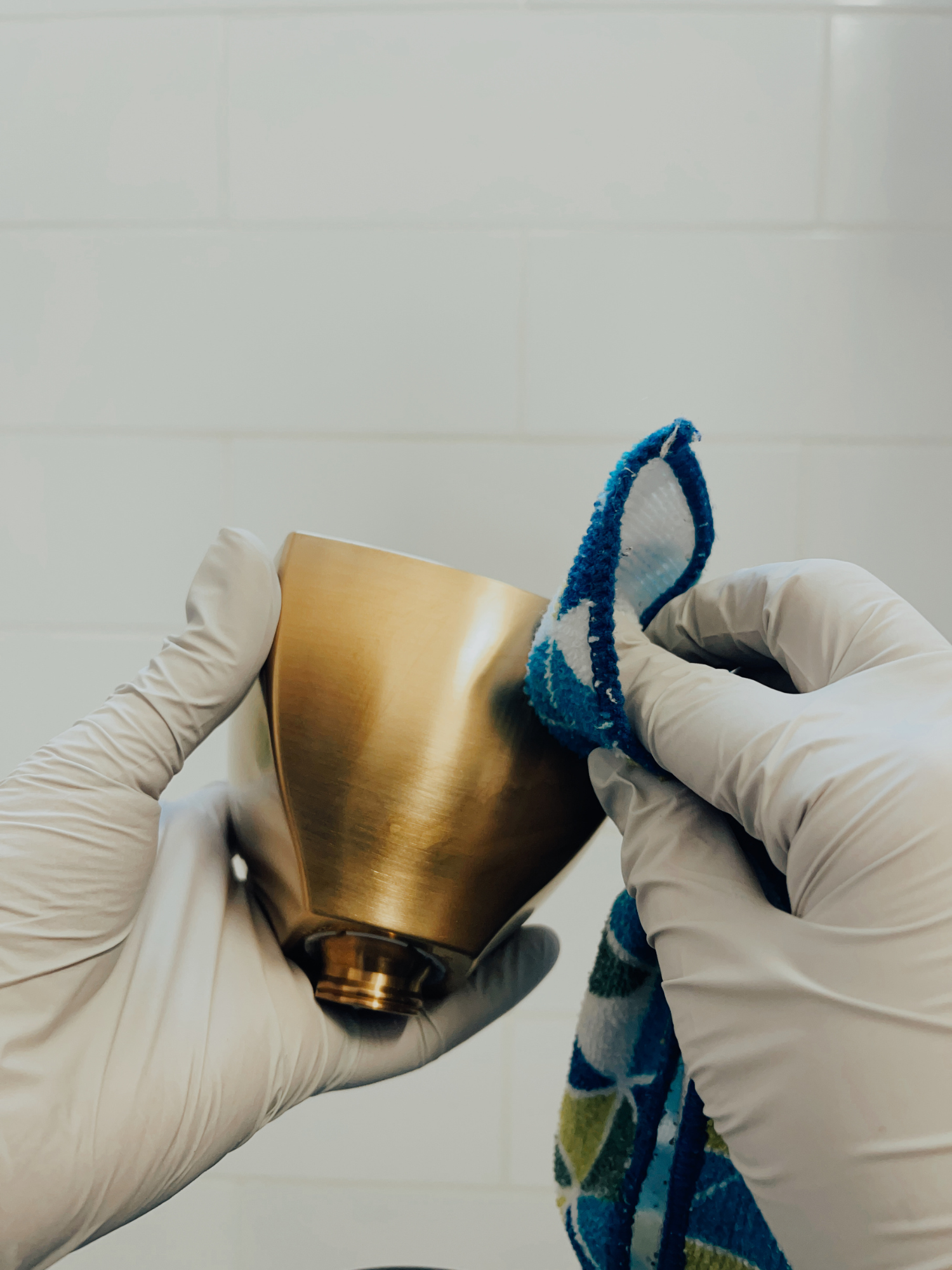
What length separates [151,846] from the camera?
372 millimetres

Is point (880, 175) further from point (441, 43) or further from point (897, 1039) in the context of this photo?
point (897, 1039)

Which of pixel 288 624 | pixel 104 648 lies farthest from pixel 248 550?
pixel 104 648

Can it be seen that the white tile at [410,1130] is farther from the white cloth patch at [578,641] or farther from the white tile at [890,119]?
the white tile at [890,119]

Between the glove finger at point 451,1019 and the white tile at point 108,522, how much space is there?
35 cm

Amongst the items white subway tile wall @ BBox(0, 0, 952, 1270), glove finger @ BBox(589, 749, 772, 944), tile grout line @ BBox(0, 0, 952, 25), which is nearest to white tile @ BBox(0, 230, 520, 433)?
white subway tile wall @ BBox(0, 0, 952, 1270)

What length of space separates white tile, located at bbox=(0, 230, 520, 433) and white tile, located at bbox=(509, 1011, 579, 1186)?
0.47m

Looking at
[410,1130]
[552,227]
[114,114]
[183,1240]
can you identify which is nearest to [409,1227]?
[410,1130]

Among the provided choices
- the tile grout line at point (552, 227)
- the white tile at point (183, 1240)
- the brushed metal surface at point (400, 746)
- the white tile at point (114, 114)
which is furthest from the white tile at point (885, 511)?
the white tile at point (183, 1240)

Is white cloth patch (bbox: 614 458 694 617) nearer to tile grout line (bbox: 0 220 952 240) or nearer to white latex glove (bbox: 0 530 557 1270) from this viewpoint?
white latex glove (bbox: 0 530 557 1270)

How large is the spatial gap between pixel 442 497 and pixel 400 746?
352 millimetres

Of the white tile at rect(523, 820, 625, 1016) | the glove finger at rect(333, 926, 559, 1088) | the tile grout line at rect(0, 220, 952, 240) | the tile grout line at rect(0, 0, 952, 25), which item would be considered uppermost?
the tile grout line at rect(0, 0, 952, 25)

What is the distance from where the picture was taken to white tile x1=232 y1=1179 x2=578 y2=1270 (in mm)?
667

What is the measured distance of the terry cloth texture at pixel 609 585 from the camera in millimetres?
301

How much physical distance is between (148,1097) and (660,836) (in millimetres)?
241
